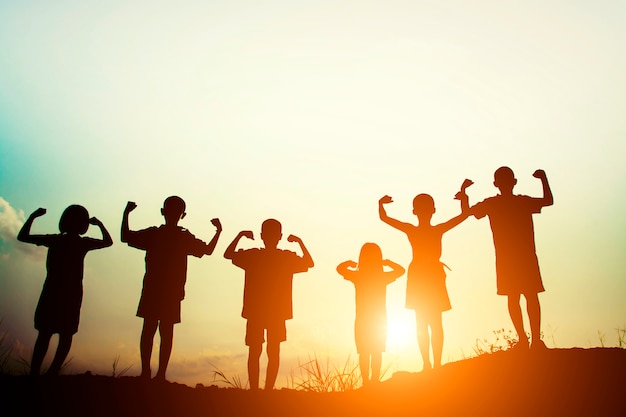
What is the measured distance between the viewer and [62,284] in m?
7.97

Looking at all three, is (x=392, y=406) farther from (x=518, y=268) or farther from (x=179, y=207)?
(x=179, y=207)

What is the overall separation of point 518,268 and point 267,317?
395 centimetres

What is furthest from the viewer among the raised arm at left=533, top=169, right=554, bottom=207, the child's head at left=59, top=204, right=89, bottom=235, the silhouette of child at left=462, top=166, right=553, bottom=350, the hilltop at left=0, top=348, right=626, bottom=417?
the raised arm at left=533, top=169, right=554, bottom=207

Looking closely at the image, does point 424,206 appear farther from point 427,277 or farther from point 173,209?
point 173,209

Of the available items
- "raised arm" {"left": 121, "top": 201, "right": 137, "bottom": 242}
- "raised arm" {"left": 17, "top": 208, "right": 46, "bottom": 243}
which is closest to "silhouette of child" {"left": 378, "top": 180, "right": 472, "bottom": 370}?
"raised arm" {"left": 121, "top": 201, "right": 137, "bottom": 242}

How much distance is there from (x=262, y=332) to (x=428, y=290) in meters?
2.61

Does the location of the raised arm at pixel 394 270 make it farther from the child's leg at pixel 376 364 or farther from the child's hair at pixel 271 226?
the child's hair at pixel 271 226

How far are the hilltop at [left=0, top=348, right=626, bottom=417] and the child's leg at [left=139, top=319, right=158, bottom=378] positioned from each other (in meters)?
0.20

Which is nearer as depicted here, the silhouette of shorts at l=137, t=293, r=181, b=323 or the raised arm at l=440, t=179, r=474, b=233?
the silhouette of shorts at l=137, t=293, r=181, b=323

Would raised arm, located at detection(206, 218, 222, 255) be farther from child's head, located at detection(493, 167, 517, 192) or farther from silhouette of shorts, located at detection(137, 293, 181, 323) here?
child's head, located at detection(493, 167, 517, 192)

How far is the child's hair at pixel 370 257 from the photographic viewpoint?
9.47 m

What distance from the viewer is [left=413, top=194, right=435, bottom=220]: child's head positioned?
8.91 metres

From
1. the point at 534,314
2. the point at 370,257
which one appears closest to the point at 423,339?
the point at 370,257

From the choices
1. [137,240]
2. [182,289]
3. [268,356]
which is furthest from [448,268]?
[137,240]
